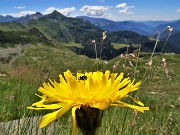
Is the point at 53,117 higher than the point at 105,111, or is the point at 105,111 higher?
the point at 53,117

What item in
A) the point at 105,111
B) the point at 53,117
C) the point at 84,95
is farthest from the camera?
the point at 105,111

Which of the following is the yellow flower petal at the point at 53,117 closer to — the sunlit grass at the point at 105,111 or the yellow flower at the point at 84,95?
the yellow flower at the point at 84,95

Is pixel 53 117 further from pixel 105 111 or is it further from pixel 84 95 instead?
pixel 105 111

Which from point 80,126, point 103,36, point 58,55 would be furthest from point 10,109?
point 58,55

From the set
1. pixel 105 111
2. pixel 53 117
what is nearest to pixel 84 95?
pixel 53 117

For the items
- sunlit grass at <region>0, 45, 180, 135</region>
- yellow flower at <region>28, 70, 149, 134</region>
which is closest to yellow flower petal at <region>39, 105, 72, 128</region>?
yellow flower at <region>28, 70, 149, 134</region>

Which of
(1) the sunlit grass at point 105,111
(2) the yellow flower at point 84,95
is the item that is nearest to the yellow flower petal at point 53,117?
(2) the yellow flower at point 84,95

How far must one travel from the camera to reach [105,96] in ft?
5.20

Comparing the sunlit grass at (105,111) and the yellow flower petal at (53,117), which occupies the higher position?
the yellow flower petal at (53,117)

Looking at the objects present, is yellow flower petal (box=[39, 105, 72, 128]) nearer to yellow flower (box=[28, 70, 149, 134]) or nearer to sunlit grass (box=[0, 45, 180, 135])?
yellow flower (box=[28, 70, 149, 134])

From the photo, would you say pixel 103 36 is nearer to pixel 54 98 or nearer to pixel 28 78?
pixel 54 98

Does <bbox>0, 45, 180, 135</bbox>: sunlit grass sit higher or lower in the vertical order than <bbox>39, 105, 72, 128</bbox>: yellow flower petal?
lower

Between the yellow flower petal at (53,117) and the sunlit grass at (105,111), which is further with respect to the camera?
the sunlit grass at (105,111)

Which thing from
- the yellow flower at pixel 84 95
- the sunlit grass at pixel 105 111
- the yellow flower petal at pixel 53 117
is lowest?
the sunlit grass at pixel 105 111
